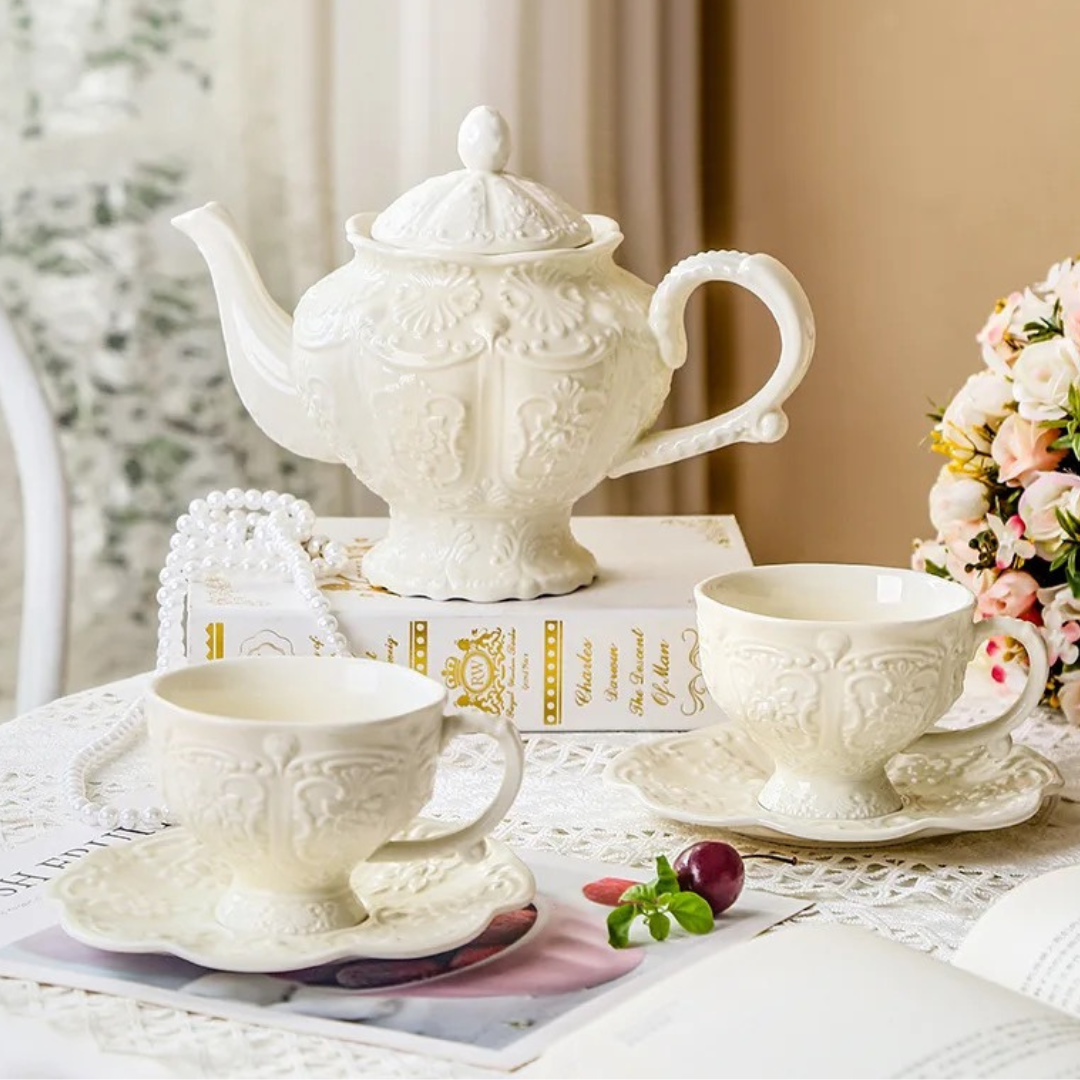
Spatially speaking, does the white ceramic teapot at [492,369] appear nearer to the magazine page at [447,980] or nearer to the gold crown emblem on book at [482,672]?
the gold crown emblem on book at [482,672]

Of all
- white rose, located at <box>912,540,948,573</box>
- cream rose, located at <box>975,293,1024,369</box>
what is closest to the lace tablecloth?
white rose, located at <box>912,540,948,573</box>

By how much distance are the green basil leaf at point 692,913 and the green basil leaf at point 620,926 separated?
0.02 m

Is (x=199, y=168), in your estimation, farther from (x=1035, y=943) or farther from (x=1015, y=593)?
(x=1035, y=943)

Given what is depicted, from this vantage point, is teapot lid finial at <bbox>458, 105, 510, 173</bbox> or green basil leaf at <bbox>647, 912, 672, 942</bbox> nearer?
green basil leaf at <bbox>647, 912, 672, 942</bbox>

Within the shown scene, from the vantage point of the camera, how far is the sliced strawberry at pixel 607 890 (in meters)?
0.74

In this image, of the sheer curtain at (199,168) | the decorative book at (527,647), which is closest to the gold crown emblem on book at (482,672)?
the decorative book at (527,647)

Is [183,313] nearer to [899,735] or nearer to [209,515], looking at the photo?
[209,515]

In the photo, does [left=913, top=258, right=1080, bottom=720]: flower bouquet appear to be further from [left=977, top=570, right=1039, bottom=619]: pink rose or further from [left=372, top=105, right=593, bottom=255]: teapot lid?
[left=372, top=105, right=593, bottom=255]: teapot lid

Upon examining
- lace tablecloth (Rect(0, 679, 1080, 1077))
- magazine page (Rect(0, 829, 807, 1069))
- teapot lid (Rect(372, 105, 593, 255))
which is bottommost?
lace tablecloth (Rect(0, 679, 1080, 1077))

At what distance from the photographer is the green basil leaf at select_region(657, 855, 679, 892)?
72 cm

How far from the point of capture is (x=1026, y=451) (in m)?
1.05

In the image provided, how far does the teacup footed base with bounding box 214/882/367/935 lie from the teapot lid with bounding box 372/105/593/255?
0.47 metres

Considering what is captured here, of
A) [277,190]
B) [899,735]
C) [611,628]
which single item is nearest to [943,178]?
[277,190]

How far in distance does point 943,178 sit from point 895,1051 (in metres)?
1.42
